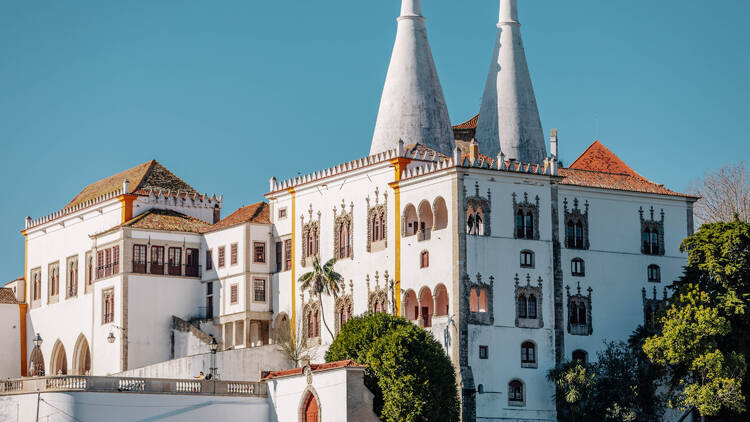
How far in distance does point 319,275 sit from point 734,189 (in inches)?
1151

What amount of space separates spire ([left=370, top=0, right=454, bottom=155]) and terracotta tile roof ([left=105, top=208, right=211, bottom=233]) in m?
11.3

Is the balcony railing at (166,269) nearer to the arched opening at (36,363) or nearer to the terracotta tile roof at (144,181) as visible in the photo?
the terracotta tile roof at (144,181)

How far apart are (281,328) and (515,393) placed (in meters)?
15.0

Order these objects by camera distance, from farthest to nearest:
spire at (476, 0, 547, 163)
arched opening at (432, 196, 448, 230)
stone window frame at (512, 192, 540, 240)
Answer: spire at (476, 0, 547, 163)
stone window frame at (512, 192, 540, 240)
arched opening at (432, 196, 448, 230)

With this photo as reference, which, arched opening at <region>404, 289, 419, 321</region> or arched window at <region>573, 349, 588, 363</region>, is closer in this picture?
arched opening at <region>404, 289, 419, 321</region>

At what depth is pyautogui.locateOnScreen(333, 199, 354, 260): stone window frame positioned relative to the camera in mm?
70688

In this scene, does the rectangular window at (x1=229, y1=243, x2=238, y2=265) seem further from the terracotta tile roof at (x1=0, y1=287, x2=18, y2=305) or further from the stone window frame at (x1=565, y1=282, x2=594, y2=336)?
the stone window frame at (x1=565, y1=282, x2=594, y2=336)

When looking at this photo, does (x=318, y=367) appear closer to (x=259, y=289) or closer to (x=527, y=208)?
(x=527, y=208)

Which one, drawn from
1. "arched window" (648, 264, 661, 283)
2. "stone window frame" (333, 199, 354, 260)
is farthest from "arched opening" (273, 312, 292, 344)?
"arched window" (648, 264, 661, 283)

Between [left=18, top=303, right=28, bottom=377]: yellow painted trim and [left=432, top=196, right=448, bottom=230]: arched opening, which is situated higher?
[left=432, top=196, right=448, bottom=230]: arched opening

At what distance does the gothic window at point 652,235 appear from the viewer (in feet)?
231

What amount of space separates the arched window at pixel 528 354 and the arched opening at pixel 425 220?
20.6 feet

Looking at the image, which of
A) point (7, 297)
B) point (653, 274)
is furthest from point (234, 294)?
point (653, 274)

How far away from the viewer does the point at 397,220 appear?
222ft
